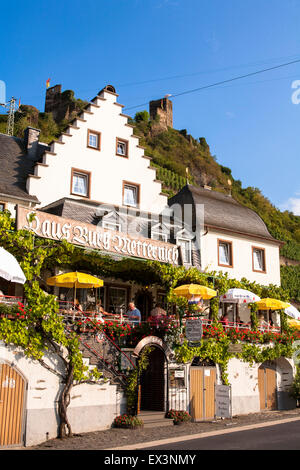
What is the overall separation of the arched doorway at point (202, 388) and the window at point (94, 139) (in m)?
12.2

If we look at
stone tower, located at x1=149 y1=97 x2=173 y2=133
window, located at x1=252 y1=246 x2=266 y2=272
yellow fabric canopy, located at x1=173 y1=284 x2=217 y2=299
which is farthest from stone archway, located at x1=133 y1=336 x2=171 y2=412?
stone tower, located at x1=149 y1=97 x2=173 y2=133

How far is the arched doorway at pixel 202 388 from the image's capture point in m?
19.9

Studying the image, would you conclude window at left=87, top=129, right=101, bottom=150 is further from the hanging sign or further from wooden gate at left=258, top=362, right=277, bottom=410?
wooden gate at left=258, top=362, right=277, bottom=410

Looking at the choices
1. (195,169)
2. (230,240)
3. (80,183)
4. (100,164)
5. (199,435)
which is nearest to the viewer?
(199,435)

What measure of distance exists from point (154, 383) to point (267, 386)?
8.93 m

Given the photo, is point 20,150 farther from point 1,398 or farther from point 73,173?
point 1,398

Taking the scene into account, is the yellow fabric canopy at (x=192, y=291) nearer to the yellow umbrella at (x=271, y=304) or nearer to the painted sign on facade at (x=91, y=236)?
the painted sign on facade at (x=91, y=236)

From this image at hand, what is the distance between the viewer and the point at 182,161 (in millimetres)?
92875

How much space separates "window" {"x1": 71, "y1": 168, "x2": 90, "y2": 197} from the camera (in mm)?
24953

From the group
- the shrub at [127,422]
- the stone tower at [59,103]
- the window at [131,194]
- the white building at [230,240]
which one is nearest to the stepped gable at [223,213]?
the white building at [230,240]

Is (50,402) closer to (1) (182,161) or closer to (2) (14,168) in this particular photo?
(2) (14,168)

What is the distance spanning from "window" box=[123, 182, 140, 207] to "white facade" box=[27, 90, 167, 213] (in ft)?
0.57

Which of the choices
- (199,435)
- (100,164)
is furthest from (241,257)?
(199,435)

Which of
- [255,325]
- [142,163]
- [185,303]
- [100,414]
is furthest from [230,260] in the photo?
[100,414]
